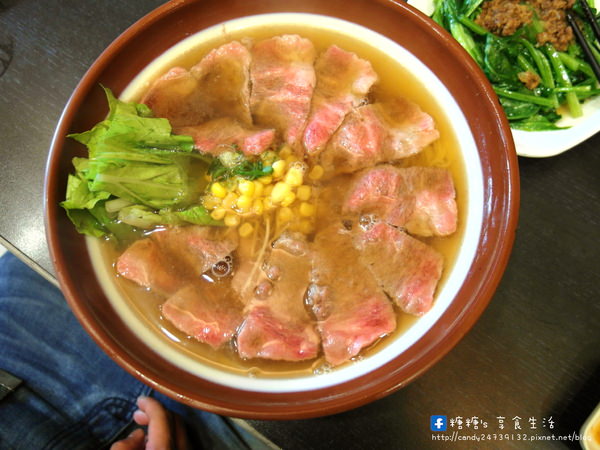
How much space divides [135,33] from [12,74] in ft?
3.26

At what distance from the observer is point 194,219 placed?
6.21 ft

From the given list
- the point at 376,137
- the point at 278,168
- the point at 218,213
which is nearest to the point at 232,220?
the point at 218,213

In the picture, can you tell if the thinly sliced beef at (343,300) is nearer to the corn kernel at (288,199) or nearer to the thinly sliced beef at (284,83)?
the corn kernel at (288,199)

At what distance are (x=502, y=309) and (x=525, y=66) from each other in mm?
1333

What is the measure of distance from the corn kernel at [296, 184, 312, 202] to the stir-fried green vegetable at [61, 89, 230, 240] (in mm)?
415

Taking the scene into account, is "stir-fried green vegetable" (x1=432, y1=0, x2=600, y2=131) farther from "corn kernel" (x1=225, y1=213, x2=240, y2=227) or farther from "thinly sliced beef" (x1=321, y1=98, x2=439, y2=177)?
"corn kernel" (x1=225, y1=213, x2=240, y2=227)

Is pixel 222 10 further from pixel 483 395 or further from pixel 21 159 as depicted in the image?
pixel 483 395

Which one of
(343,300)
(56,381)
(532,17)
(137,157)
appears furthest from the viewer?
(56,381)

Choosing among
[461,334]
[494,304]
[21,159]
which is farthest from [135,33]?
[494,304]

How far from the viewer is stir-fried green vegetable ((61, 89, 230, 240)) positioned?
1665mm

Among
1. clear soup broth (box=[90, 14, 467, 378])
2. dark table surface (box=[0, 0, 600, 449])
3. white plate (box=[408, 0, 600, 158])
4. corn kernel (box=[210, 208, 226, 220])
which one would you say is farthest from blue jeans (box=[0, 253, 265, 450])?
white plate (box=[408, 0, 600, 158])

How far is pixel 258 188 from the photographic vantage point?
1.96m

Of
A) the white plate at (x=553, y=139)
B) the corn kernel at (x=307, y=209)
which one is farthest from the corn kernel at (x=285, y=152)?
the white plate at (x=553, y=139)

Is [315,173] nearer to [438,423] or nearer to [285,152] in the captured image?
[285,152]
